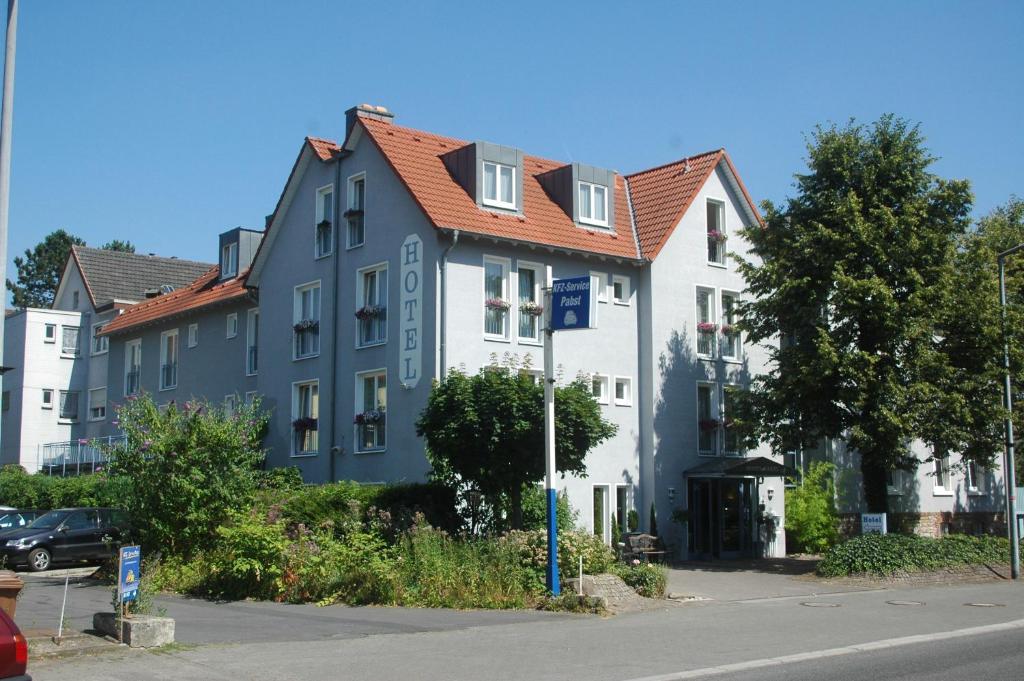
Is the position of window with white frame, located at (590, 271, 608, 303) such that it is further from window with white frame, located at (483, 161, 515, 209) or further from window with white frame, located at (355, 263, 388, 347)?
window with white frame, located at (355, 263, 388, 347)

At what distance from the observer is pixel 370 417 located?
28.9 meters

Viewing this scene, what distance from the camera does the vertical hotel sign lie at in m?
28.0

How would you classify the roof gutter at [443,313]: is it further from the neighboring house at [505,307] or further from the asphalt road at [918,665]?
the asphalt road at [918,665]

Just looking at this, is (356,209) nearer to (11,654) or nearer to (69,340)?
(69,340)

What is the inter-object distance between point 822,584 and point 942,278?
803 cm

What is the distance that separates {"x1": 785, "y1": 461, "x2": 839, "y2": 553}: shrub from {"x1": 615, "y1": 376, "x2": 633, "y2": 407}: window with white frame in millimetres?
6948

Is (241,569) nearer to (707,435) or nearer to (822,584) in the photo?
(822,584)

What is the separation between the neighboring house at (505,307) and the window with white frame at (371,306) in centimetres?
6

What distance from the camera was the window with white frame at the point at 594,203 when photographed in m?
31.8

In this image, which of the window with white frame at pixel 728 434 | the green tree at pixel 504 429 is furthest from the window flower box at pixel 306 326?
the window with white frame at pixel 728 434

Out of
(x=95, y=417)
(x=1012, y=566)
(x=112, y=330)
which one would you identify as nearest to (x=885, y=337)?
(x=1012, y=566)

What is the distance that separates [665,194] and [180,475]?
17.5 meters

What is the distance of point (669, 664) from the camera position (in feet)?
41.3

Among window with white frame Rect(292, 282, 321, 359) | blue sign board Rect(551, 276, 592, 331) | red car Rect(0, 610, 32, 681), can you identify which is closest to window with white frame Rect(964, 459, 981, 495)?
window with white frame Rect(292, 282, 321, 359)
